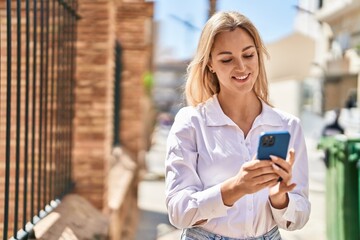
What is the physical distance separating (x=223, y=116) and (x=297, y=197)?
335 millimetres

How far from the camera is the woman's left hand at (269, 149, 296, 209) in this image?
1540mm

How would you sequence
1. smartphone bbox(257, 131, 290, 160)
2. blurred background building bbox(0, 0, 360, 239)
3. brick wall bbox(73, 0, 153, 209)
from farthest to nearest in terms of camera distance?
brick wall bbox(73, 0, 153, 209) < blurred background building bbox(0, 0, 360, 239) < smartphone bbox(257, 131, 290, 160)

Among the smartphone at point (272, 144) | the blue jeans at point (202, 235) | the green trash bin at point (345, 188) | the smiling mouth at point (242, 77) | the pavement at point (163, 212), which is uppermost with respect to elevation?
the smiling mouth at point (242, 77)

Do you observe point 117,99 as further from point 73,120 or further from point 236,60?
point 236,60

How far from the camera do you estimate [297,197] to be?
1.74m

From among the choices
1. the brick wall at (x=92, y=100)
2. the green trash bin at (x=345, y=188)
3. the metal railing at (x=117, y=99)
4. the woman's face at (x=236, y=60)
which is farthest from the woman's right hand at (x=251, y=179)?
the metal railing at (x=117, y=99)

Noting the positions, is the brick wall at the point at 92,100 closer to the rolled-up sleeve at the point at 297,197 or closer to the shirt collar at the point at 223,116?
the shirt collar at the point at 223,116

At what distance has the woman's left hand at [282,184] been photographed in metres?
1.54

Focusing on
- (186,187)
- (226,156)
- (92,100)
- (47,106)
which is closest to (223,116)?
(226,156)

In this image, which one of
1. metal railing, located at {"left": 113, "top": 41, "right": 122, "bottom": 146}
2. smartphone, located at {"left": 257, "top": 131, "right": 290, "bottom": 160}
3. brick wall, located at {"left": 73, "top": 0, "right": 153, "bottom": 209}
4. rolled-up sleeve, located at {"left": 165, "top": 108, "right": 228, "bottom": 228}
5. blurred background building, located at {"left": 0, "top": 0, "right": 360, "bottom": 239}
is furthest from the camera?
metal railing, located at {"left": 113, "top": 41, "right": 122, "bottom": 146}

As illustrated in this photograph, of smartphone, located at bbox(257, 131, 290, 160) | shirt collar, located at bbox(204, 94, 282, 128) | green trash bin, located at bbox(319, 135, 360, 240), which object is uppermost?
shirt collar, located at bbox(204, 94, 282, 128)

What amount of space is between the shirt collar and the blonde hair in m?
0.06

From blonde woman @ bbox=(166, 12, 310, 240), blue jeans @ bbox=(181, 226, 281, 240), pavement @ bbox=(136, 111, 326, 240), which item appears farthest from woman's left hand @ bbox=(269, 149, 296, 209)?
pavement @ bbox=(136, 111, 326, 240)

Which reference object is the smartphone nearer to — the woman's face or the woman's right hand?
the woman's right hand
